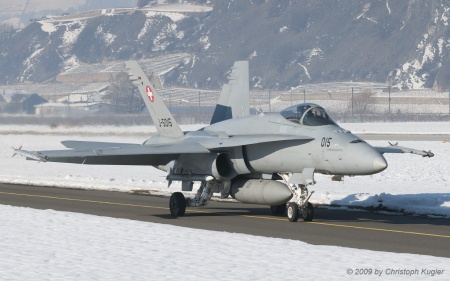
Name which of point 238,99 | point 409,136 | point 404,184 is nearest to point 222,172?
point 238,99

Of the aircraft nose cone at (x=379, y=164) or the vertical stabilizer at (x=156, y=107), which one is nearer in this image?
the aircraft nose cone at (x=379, y=164)

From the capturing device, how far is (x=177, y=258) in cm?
1496

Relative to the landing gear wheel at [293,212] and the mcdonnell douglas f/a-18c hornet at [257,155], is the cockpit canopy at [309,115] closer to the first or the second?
the mcdonnell douglas f/a-18c hornet at [257,155]

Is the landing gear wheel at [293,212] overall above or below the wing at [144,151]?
below

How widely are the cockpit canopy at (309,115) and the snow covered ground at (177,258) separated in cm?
407

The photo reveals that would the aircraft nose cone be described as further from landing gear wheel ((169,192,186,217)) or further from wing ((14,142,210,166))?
landing gear wheel ((169,192,186,217))

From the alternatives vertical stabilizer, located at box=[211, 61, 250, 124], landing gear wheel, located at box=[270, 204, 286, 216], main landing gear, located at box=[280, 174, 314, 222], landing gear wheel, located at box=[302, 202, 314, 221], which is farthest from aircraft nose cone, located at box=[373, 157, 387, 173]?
vertical stabilizer, located at box=[211, 61, 250, 124]

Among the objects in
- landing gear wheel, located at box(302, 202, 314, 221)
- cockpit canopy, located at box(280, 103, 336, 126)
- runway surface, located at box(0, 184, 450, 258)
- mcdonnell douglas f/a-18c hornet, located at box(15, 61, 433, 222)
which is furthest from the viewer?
landing gear wheel, located at box(302, 202, 314, 221)

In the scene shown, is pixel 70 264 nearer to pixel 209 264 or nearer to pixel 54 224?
pixel 209 264

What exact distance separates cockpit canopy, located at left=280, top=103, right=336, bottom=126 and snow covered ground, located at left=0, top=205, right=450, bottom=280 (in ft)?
13.4

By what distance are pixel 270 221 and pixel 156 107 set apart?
527 centimetres

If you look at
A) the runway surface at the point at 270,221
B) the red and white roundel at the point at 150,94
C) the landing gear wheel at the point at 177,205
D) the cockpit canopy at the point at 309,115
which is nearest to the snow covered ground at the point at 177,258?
the runway surface at the point at 270,221
